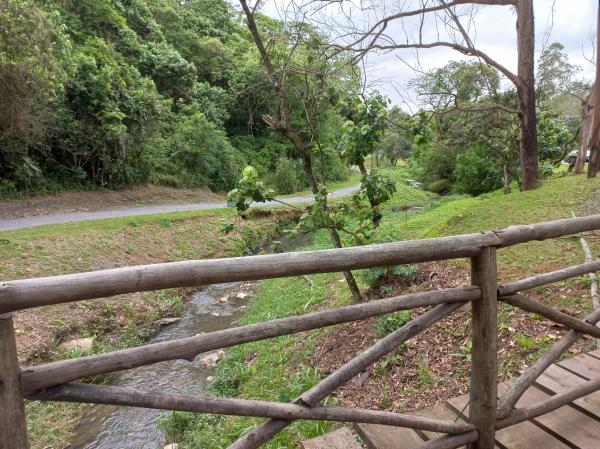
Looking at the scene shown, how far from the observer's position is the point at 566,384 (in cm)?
230

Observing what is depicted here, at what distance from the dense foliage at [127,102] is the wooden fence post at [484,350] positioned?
380cm

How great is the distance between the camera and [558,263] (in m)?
4.58

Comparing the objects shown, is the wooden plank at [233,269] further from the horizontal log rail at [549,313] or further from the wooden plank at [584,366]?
the wooden plank at [584,366]

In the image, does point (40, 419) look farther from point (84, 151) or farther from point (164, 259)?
point (84, 151)

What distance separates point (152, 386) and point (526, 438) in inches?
181

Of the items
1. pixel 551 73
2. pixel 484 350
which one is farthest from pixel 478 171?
pixel 484 350

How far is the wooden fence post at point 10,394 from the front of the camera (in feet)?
3.49

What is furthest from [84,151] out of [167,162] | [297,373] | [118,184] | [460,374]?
[460,374]

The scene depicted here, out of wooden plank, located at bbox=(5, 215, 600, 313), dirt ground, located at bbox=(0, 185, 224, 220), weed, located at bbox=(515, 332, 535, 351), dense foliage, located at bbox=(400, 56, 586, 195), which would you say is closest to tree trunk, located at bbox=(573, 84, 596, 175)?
dense foliage, located at bbox=(400, 56, 586, 195)

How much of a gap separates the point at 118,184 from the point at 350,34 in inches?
511

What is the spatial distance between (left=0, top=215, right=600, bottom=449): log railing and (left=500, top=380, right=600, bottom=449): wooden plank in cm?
14

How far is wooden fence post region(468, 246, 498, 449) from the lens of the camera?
1.70 m

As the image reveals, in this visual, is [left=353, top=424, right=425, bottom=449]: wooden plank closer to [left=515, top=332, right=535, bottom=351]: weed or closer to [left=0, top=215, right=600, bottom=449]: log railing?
[left=0, top=215, right=600, bottom=449]: log railing

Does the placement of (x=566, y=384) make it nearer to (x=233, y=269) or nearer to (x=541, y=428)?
(x=541, y=428)
